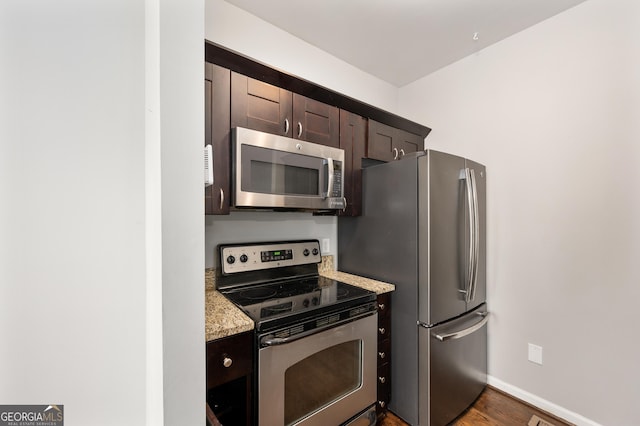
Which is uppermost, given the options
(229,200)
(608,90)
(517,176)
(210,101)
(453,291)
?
(608,90)

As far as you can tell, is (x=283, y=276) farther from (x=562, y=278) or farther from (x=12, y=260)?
(x=562, y=278)

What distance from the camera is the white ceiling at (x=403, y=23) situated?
1723mm

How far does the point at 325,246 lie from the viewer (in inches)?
87.3

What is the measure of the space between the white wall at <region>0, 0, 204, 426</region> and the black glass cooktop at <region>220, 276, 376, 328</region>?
59 cm

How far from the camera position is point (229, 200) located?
4.65ft

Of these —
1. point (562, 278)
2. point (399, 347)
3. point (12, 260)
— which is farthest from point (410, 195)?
point (12, 260)

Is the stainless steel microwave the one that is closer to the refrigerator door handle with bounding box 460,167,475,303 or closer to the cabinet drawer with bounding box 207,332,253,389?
the cabinet drawer with bounding box 207,332,253,389

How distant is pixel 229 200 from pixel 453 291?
1564 millimetres

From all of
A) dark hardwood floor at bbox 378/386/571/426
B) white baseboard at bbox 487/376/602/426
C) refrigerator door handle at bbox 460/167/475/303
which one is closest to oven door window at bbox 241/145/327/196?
refrigerator door handle at bbox 460/167/475/303

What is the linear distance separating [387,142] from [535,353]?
1919 millimetres

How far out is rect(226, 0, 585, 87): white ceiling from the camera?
67.8 inches

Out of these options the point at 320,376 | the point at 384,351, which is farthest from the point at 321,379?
the point at 384,351

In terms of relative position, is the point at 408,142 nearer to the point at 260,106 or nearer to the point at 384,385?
the point at 260,106

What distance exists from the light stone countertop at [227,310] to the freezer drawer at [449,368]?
42cm
